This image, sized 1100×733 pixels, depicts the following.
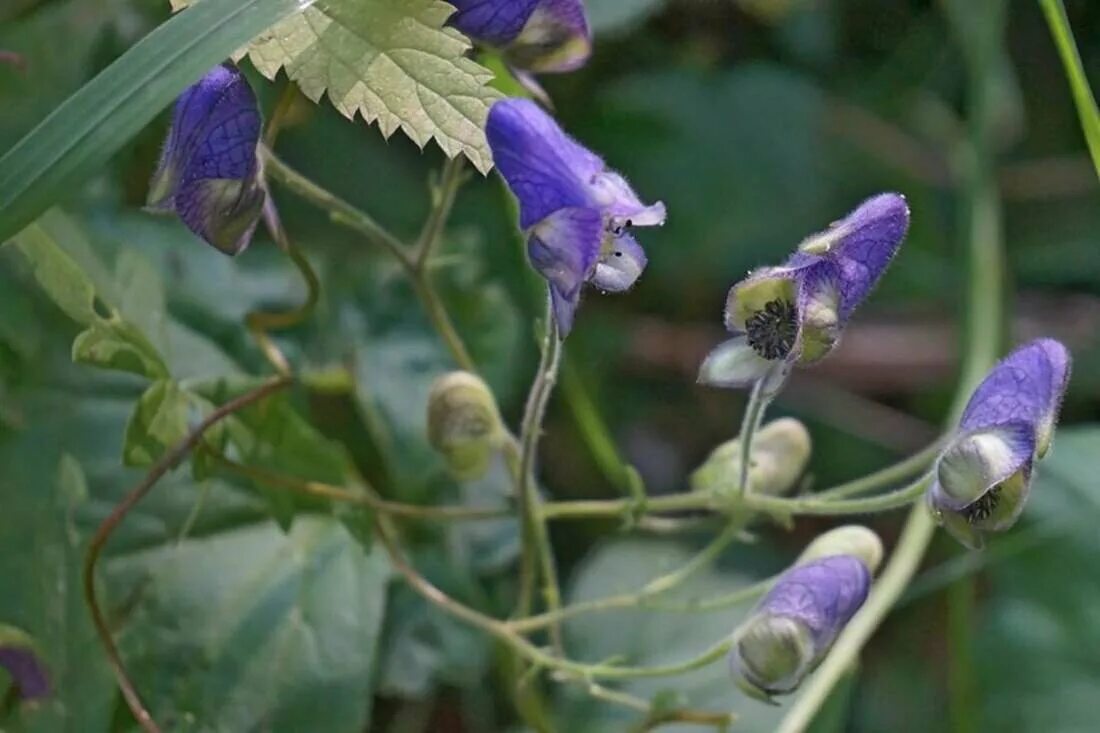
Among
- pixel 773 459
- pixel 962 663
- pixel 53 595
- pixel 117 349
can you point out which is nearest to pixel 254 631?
pixel 53 595

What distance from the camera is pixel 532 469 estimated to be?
2.75 feet

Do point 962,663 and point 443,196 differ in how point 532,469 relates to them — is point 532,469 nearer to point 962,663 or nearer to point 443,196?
point 443,196

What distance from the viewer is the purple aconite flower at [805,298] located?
0.64m

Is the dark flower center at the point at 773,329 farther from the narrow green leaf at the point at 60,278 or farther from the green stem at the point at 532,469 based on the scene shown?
the narrow green leaf at the point at 60,278

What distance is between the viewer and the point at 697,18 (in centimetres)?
148

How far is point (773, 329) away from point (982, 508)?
135mm

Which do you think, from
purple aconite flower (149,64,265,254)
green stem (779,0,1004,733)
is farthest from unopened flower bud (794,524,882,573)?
purple aconite flower (149,64,265,254)

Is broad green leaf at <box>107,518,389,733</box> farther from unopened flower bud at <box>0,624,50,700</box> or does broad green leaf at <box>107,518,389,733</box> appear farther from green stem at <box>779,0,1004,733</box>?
green stem at <box>779,0,1004,733</box>

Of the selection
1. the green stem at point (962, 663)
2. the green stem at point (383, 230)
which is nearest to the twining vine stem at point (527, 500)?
the green stem at point (383, 230)

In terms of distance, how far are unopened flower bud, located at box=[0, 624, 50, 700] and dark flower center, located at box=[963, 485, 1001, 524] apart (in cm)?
52

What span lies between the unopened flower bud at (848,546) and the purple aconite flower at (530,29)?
12.0 inches

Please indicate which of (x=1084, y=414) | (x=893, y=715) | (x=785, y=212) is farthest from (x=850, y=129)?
(x=893, y=715)

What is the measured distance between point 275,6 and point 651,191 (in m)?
0.82

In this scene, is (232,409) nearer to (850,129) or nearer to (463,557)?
(463,557)
